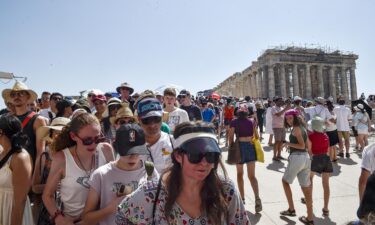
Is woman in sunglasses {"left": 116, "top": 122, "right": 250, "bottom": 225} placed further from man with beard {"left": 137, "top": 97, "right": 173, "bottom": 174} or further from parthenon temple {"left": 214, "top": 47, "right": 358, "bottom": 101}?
parthenon temple {"left": 214, "top": 47, "right": 358, "bottom": 101}

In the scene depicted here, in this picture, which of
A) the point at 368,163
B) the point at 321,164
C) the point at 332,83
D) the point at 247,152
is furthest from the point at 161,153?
the point at 332,83

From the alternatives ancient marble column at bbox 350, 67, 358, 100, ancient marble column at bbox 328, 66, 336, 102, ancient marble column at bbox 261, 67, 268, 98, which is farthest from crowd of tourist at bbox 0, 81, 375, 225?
ancient marble column at bbox 350, 67, 358, 100

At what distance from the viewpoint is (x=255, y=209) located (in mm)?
5172

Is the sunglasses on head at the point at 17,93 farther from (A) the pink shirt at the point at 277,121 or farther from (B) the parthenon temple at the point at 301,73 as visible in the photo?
(B) the parthenon temple at the point at 301,73

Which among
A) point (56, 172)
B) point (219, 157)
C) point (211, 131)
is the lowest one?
point (56, 172)

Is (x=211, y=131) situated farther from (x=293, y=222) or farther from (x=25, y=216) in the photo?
(x=293, y=222)

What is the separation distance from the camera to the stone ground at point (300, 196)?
4930 millimetres

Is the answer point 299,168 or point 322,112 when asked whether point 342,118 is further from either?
point 299,168

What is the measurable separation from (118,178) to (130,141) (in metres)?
0.34

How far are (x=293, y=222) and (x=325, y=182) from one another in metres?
0.98

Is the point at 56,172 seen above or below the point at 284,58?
below

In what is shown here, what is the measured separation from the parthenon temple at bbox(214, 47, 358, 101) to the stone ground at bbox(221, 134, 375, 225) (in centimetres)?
4307

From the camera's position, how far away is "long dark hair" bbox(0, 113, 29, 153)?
280cm

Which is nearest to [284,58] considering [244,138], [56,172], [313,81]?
[313,81]
